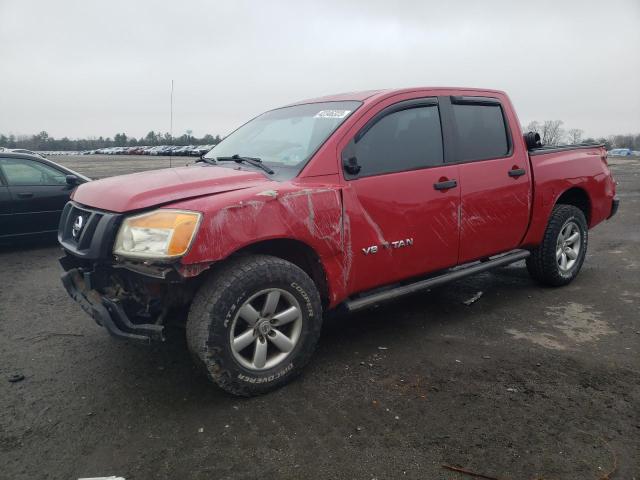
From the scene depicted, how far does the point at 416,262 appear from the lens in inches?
144

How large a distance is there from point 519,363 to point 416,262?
0.98 meters

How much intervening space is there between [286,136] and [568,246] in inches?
129

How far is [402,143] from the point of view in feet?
11.9

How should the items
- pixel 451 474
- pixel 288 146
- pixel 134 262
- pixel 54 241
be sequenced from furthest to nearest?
1. pixel 54 241
2. pixel 288 146
3. pixel 134 262
4. pixel 451 474

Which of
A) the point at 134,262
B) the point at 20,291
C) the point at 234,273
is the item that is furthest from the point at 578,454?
the point at 20,291

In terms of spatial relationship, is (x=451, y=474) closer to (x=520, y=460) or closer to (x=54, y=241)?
(x=520, y=460)

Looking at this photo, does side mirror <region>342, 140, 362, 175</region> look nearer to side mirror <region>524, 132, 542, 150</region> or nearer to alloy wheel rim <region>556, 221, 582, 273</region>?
side mirror <region>524, 132, 542, 150</region>

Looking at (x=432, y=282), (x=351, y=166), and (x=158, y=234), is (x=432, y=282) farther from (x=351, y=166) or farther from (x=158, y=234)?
(x=158, y=234)

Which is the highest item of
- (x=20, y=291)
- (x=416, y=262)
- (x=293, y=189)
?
(x=293, y=189)

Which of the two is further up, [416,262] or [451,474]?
[416,262]

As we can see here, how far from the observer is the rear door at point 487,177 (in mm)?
3951

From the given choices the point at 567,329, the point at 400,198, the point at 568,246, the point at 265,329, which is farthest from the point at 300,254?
the point at 568,246

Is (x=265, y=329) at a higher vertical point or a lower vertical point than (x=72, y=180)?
lower

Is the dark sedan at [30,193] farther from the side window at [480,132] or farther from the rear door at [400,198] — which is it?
the side window at [480,132]
